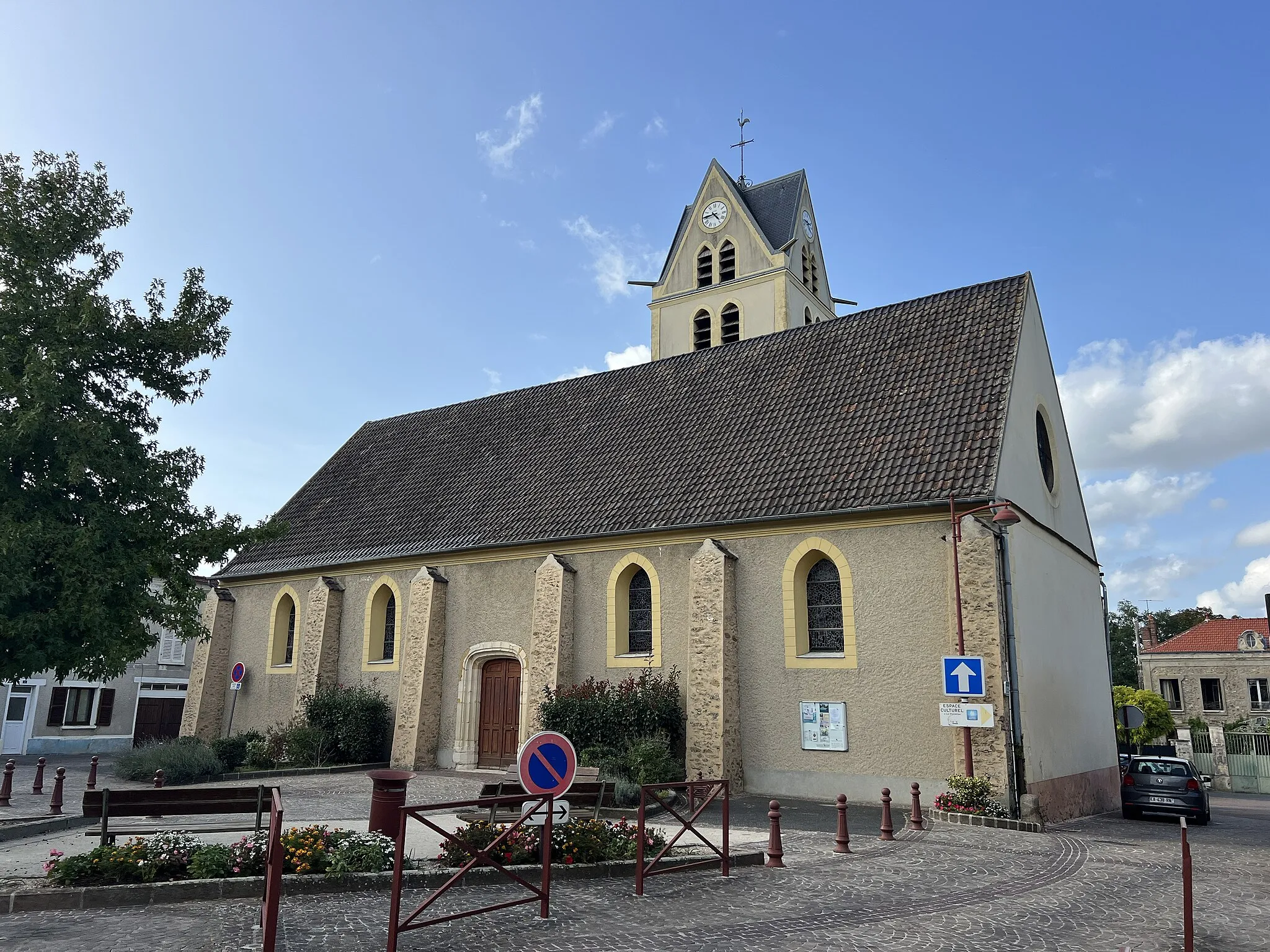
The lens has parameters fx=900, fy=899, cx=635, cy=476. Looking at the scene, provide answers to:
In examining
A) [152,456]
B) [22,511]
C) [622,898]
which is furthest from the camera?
[152,456]

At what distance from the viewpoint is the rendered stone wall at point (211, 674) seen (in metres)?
27.1

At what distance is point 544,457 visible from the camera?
2505 centimetres

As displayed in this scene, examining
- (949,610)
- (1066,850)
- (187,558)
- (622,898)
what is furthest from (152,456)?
(1066,850)

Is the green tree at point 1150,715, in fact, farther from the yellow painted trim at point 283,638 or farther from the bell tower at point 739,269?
the yellow painted trim at point 283,638

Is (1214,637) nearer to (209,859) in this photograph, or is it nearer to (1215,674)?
(1215,674)

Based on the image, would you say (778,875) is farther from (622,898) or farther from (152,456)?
(152,456)

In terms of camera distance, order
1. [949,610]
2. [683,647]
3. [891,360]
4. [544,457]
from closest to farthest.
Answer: [949,610]
[683,647]
[891,360]
[544,457]

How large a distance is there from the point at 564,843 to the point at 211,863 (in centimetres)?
370

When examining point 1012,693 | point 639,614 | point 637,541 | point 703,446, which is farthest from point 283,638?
point 1012,693

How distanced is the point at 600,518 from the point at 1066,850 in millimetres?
11815

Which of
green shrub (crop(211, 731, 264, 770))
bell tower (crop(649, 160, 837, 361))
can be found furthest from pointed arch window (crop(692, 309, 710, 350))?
green shrub (crop(211, 731, 264, 770))

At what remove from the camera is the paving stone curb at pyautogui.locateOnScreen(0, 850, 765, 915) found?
28.0 ft

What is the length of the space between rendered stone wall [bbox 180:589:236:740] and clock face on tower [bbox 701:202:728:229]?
23.0 m

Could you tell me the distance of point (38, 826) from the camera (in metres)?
13.2
